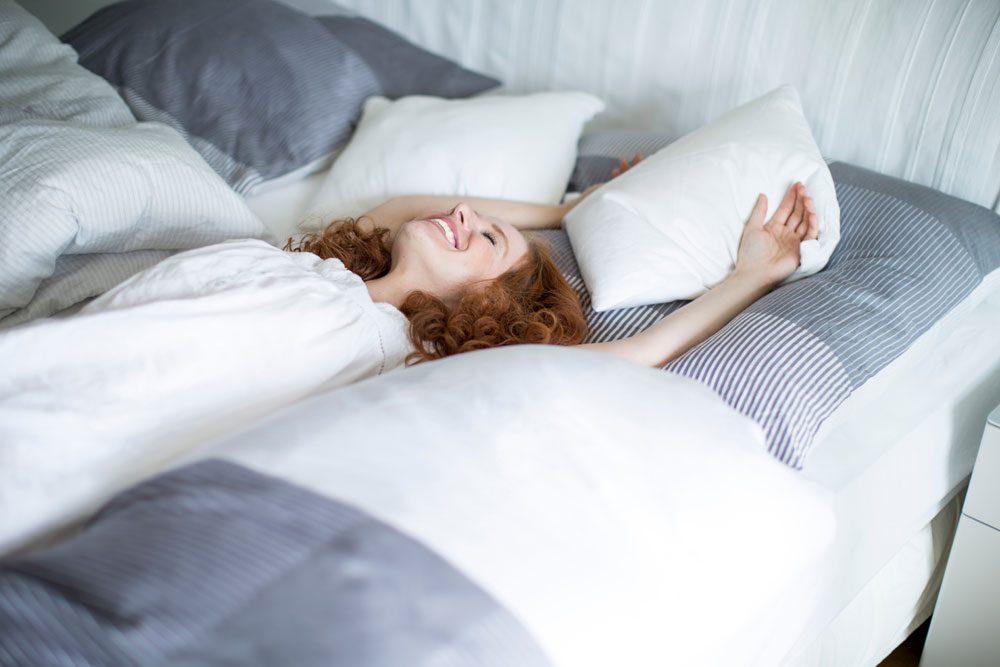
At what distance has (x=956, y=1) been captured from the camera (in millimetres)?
1511

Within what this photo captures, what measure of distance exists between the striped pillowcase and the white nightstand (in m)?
0.20

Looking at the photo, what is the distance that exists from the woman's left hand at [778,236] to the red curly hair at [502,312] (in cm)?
27

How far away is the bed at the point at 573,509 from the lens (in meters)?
0.70

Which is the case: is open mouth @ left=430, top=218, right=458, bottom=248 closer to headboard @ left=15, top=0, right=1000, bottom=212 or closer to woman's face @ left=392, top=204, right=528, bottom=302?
woman's face @ left=392, top=204, right=528, bottom=302

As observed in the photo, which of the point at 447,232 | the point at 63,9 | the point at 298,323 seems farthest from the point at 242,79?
the point at 63,9

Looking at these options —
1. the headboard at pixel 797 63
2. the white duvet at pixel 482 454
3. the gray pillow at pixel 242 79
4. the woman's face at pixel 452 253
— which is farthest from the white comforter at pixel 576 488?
the gray pillow at pixel 242 79

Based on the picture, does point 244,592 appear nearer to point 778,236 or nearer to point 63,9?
point 778,236

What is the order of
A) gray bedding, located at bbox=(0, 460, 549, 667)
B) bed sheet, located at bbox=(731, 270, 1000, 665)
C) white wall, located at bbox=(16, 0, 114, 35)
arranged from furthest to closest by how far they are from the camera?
1. white wall, located at bbox=(16, 0, 114, 35)
2. bed sheet, located at bbox=(731, 270, 1000, 665)
3. gray bedding, located at bbox=(0, 460, 549, 667)

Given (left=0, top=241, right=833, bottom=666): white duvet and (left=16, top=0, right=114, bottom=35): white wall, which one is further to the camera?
(left=16, top=0, right=114, bottom=35): white wall

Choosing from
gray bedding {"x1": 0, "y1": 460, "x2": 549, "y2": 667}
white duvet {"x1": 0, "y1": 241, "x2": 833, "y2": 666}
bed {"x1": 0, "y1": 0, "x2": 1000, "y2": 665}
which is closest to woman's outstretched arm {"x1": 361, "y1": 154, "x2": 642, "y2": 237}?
bed {"x1": 0, "y1": 0, "x2": 1000, "y2": 665}

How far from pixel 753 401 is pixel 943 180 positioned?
733mm

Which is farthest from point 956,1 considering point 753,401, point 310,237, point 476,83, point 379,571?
point 379,571

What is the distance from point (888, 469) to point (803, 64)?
836 millimetres

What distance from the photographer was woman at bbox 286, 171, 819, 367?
1305mm
